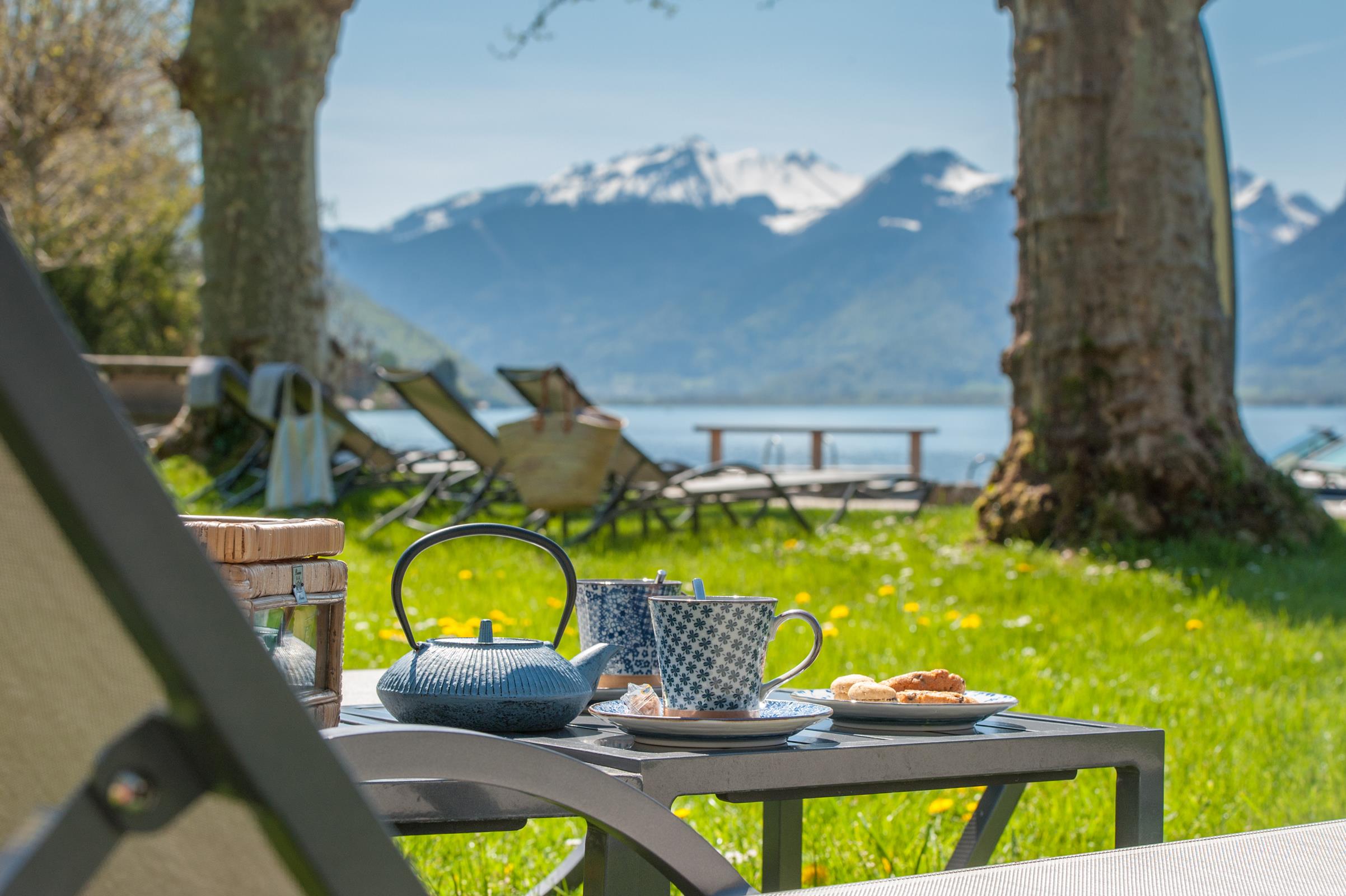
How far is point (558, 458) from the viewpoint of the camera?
7254mm

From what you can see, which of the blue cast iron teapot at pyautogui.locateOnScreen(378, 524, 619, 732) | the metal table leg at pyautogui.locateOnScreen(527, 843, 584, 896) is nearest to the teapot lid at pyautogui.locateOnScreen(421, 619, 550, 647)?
the blue cast iron teapot at pyautogui.locateOnScreen(378, 524, 619, 732)

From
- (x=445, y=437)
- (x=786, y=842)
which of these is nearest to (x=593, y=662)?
(x=786, y=842)

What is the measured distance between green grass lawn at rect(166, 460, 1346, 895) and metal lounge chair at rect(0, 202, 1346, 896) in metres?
1.84

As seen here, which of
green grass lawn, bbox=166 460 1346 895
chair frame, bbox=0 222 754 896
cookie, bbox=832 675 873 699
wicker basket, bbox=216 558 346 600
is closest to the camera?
chair frame, bbox=0 222 754 896

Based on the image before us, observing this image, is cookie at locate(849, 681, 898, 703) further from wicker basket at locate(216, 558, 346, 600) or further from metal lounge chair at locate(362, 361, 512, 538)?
metal lounge chair at locate(362, 361, 512, 538)

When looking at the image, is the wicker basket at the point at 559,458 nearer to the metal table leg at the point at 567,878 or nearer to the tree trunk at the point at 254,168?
the tree trunk at the point at 254,168

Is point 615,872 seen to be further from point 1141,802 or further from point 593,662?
point 1141,802

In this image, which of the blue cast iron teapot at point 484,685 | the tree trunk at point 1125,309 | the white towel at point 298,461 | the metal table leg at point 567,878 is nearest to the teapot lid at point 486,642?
the blue cast iron teapot at point 484,685

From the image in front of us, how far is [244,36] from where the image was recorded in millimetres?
10320

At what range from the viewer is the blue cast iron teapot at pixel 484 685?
131 centimetres

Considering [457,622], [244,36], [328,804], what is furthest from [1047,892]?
[244,36]

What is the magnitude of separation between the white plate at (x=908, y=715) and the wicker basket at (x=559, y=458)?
5.80m

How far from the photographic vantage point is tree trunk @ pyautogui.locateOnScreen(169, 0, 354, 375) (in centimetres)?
1034

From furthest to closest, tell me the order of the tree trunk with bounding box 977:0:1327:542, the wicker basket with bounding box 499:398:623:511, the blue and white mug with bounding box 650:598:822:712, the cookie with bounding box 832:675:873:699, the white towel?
the white towel, the wicker basket with bounding box 499:398:623:511, the tree trunk with bounding box 977:0:1327:542, the cookie with bounding box 832:675:873:699, the blue and white mug with bounding box 650:598:822:712
